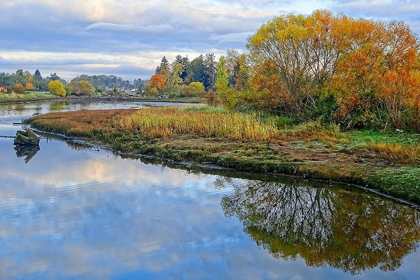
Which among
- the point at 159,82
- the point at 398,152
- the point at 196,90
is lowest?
the point at 398,152

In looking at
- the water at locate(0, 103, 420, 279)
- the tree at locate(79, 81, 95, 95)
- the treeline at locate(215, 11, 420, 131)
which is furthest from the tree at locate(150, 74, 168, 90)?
the water at locate(0, 103, 420, 279)

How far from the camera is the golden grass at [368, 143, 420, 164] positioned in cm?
1145

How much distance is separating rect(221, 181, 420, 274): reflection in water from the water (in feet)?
0.07

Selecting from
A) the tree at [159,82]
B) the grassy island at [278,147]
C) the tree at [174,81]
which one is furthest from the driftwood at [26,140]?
the tree at [159,82]

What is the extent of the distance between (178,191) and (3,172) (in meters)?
6.93

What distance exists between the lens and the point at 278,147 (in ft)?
48.1

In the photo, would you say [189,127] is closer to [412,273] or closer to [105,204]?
[105,204]

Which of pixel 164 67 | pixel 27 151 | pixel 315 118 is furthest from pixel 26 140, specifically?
pixel 164 67

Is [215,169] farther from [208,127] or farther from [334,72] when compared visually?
[334,72]

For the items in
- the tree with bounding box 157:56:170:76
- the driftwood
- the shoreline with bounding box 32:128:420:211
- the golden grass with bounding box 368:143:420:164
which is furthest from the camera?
the tree with bounding box 157:56:170:76

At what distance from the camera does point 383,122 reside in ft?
56.1

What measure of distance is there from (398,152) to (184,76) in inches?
3533

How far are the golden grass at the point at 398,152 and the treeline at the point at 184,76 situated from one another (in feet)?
205

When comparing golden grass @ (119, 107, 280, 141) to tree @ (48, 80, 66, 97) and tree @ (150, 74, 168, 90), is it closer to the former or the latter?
tree @ (48, 80, 66, 97)
